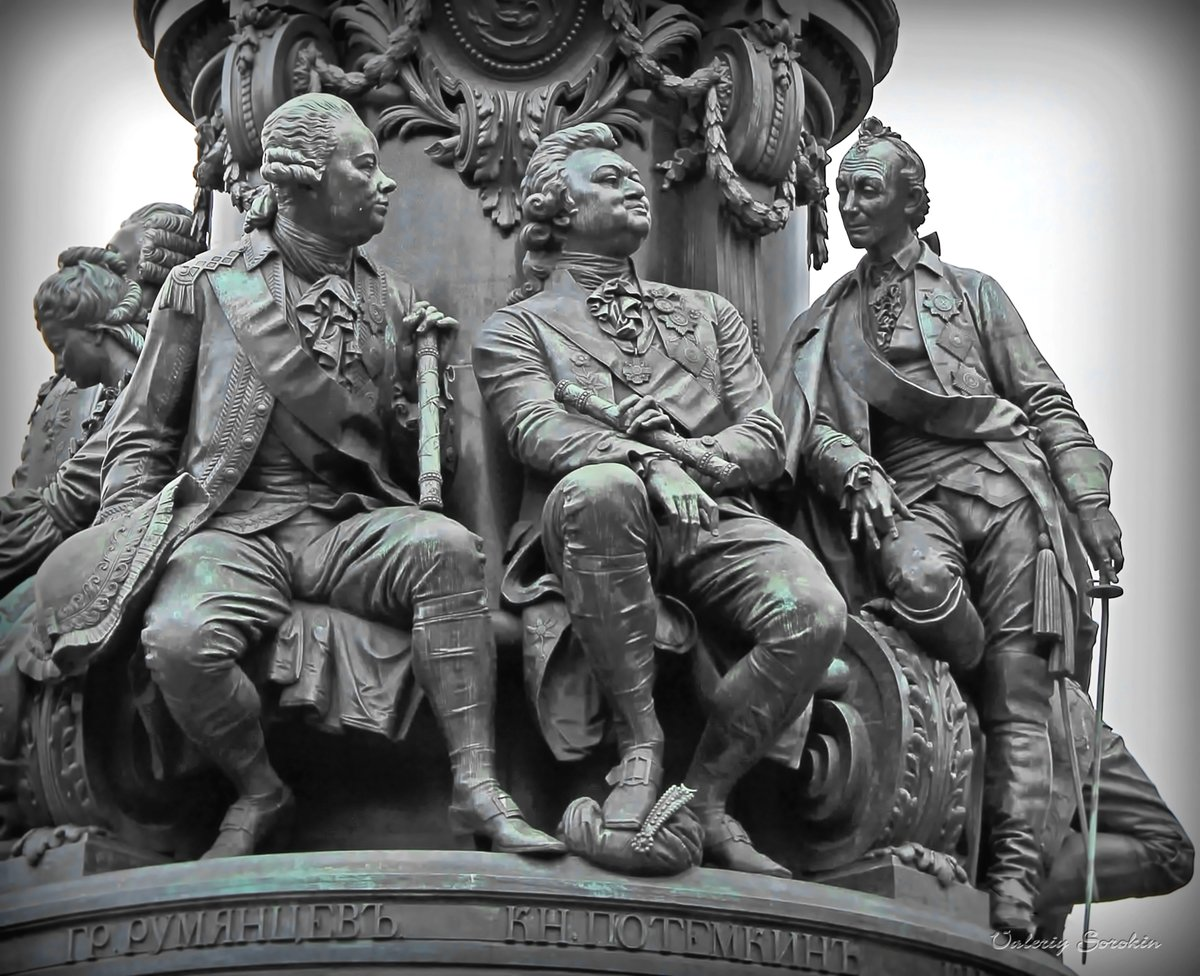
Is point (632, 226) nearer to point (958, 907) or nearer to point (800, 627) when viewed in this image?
point (800, 627)

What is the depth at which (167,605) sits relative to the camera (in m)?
13.8

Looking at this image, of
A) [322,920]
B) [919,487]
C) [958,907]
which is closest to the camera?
[322,920]

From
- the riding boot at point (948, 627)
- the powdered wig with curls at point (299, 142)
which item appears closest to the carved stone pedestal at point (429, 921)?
the riding boot at point (948, 627)

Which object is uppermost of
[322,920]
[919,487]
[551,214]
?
[551,214]

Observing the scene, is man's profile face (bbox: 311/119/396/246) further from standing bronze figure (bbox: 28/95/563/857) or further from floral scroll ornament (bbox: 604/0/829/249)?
floral scroll ornament (bbox: 604/0/829/249)

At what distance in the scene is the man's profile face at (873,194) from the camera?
15492 millimetres

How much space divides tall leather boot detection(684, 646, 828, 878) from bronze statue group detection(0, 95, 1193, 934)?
0.04ft

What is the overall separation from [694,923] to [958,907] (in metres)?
1.40

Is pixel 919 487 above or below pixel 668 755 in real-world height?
above

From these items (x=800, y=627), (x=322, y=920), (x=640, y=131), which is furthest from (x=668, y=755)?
(x=640, y=131)

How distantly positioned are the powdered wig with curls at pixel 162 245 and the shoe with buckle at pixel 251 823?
3393 millimetres

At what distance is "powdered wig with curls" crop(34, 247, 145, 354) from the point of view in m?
16.4

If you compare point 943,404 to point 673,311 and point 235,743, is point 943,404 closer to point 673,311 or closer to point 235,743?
point 673,311

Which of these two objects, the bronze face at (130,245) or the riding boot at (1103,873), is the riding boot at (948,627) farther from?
the bronze face at (130,245)
